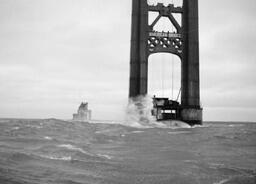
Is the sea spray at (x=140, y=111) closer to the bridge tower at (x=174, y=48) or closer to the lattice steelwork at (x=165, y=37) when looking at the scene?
the bridge tower at (x=174, y=48)

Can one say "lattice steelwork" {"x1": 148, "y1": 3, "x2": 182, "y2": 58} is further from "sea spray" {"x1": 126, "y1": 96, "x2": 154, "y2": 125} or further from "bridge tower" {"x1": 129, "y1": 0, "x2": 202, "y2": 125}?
"sea spray" {"x1": 126, "y1": 96, "x2": 154, "y2": 125}

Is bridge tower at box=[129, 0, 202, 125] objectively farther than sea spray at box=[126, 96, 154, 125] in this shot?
Yes

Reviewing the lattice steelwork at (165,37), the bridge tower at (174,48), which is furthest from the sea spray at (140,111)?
the lattice steelwork at (165,37)

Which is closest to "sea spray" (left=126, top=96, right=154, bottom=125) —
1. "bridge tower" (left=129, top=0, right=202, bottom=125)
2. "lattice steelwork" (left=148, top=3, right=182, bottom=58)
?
"bridge tower" (left=129, top=0, right=202, bottom=125)

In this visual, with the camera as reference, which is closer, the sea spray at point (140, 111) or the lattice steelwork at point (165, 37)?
the sea spray at point (140, 111)

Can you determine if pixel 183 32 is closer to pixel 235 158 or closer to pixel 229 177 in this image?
pixel 235 158

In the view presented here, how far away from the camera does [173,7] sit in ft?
128

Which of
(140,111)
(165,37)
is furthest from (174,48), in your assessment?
(140,111)

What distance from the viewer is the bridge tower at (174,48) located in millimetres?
35562

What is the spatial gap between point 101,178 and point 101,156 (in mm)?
2735

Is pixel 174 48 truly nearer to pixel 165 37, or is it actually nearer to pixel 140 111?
pixel 165 37

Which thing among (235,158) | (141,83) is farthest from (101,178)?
(141,83)

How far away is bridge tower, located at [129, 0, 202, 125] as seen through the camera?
117 ft

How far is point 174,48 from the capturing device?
38.2 metres
